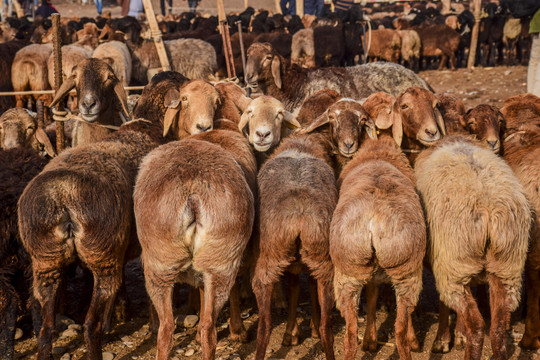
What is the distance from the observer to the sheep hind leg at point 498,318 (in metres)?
4.21

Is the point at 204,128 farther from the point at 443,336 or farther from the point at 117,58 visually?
the point at 117,58

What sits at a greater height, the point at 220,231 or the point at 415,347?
the point at 220,231

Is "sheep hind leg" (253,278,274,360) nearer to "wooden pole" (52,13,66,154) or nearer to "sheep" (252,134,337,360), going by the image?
"sheep" (252,134,337,360)

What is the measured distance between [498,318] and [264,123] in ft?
8.85

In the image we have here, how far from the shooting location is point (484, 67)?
1934cm

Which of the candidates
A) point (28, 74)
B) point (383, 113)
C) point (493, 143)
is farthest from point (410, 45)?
point (493, 143)

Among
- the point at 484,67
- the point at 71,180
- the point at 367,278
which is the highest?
the point at 71,180

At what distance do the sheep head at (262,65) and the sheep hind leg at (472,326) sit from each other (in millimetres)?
5301

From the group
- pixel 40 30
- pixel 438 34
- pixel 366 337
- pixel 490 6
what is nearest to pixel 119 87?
pixel 366 337

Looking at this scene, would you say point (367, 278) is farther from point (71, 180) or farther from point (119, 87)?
point (119, 87)

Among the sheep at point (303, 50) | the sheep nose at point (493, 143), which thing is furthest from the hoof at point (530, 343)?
the sheep at point (303, 50)

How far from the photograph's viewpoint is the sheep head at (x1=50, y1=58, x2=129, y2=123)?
6543 mm

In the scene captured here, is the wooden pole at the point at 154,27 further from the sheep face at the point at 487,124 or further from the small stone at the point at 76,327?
the small stone at the point at 76,327

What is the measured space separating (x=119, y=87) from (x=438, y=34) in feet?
49.9
